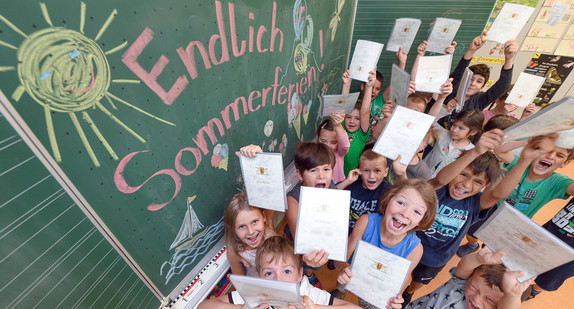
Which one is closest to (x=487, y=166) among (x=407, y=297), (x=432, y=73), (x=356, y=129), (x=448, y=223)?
(x=448, y=223)

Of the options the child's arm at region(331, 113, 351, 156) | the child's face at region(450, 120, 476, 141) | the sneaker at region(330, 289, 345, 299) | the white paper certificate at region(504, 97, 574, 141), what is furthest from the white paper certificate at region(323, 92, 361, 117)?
the sneaker at region(330, 289, 345, 299)

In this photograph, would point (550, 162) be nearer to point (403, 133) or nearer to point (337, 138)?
point (403, 133)

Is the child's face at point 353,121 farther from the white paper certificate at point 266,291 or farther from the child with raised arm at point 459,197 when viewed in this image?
the white paper certificate at point 266,291

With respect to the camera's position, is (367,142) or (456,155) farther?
(367,142)

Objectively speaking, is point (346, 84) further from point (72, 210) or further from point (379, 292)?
point (72, 210)

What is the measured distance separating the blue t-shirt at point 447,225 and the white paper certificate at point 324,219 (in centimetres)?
93

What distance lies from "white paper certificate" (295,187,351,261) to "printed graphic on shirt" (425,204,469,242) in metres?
0.93

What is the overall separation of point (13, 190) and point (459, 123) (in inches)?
107

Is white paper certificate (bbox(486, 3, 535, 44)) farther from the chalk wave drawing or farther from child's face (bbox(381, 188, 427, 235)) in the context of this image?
the chalk wave drawing

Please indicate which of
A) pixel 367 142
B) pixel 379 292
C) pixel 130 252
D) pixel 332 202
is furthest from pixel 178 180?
pixel 367 142

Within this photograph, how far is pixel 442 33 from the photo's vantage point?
7.95ft

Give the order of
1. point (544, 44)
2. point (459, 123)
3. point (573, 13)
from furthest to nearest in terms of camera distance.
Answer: point (544, 44) < point (573, 13) < point (459, 123)

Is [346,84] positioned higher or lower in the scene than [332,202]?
higher

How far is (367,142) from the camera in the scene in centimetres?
240
